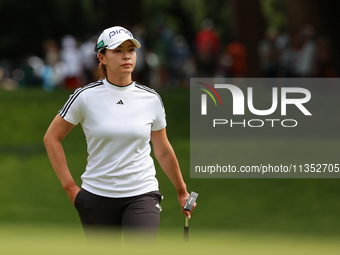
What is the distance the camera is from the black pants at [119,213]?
4.95 m

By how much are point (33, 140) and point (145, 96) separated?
12540 millimetres

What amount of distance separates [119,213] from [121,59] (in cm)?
111

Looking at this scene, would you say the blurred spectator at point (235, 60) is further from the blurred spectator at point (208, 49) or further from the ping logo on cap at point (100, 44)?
the ping logo on cap at point (100, 44)

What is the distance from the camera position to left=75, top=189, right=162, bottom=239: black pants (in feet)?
16.2

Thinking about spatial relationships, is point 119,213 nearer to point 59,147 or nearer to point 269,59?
point 59,147

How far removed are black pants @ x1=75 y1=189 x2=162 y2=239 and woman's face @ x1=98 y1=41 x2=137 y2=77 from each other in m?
0.90

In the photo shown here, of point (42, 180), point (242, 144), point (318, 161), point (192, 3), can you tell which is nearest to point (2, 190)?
point (42, 180)

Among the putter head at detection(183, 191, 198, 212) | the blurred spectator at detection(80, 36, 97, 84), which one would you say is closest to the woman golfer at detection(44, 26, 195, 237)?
the putter head at detection(183, 191, 198, 212)

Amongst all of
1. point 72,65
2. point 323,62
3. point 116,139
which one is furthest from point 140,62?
point 116,139

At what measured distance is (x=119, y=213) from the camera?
16.5ft

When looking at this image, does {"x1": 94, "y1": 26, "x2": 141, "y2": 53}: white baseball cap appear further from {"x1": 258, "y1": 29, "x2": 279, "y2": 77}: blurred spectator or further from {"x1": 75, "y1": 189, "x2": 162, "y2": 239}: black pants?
{"x1": 258, "y1": 29, "x2": 279, "y2": 77}: blurred spectator

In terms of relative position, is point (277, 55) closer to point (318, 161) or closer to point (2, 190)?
point (318, 161)

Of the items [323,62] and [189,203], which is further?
[323,62]

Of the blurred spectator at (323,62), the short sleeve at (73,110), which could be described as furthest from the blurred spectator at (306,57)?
the short sleeve at (73,110)
